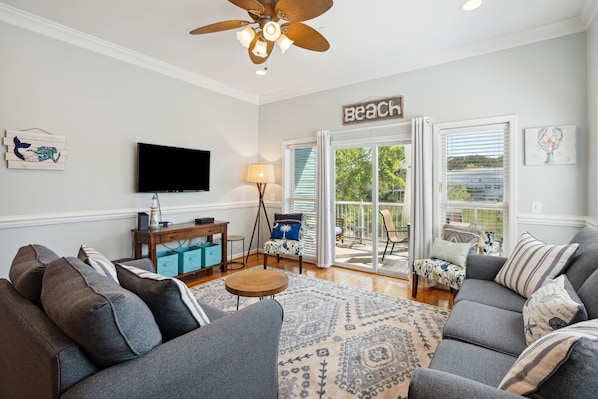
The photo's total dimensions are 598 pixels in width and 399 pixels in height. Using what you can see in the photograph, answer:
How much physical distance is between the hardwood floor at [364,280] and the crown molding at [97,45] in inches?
111

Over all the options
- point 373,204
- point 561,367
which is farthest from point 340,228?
point 561,367

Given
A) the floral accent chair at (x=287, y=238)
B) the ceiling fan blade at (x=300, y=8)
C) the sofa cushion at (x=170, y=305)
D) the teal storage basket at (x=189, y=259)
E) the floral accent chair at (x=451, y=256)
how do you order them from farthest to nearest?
the floral accent chair at (x=287, y=238), the teal storage basket at (x=189, y=259), the floral accent chair at (x=451, y=256), the ceiling fan blade at (x=300, y=8), the sofa cushion at (x=170, y=305)

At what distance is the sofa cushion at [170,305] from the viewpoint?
46.8 inches

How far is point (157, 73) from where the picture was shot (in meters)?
3.82

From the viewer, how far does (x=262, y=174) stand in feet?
15.5

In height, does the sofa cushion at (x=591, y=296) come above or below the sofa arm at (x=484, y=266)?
above

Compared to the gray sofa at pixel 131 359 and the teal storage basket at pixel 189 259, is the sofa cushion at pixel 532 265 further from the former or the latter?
the teal storage basket at pixel 189 259

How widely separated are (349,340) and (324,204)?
93.5 inches

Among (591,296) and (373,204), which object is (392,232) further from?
(591,296)

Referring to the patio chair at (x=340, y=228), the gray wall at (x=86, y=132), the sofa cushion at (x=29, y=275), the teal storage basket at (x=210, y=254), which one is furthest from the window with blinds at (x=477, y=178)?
the sofa cushion at (x=29, y=275)

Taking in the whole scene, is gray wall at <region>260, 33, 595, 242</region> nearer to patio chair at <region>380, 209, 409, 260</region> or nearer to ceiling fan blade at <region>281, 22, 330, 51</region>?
patio chair at <region>380, 209, 409, 260</region>

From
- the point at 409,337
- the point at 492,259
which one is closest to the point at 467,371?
the point at 409,337

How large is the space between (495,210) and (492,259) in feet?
3.61

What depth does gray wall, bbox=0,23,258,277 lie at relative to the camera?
275cm
